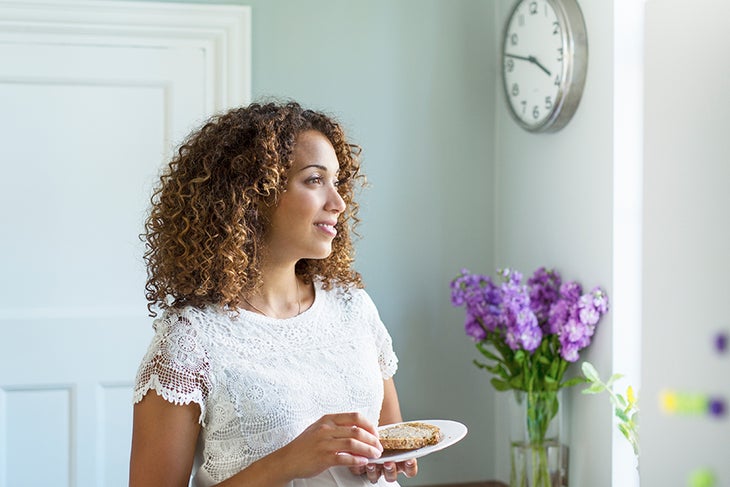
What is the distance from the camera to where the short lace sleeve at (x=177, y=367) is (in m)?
1.45

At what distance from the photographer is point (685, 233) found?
1097 mm

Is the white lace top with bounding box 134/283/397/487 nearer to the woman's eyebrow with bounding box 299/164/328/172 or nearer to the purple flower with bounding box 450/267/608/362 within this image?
the woman's eyebrow with bounding box 299/164/328/172

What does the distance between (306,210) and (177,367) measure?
1.20 ft

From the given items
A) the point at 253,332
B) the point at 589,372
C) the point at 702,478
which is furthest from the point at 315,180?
the point at 589,372

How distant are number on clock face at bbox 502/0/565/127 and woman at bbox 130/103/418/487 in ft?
3.24

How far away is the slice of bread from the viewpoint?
1.46 metres

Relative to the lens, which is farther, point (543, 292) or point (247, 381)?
point (543, 292)

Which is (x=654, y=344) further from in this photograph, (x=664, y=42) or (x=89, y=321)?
(x=89, y=321)

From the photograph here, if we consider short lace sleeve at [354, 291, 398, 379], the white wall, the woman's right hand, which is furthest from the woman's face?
the white wall

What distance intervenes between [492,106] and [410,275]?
0.65 metres

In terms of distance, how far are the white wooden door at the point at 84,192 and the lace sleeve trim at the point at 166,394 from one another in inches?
53.2

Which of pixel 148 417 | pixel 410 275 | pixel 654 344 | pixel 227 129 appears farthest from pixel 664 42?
pixel 410 275

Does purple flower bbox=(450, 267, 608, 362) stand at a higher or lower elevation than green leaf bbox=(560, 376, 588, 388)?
higher

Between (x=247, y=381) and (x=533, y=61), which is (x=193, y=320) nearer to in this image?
(x=247, y=381)
